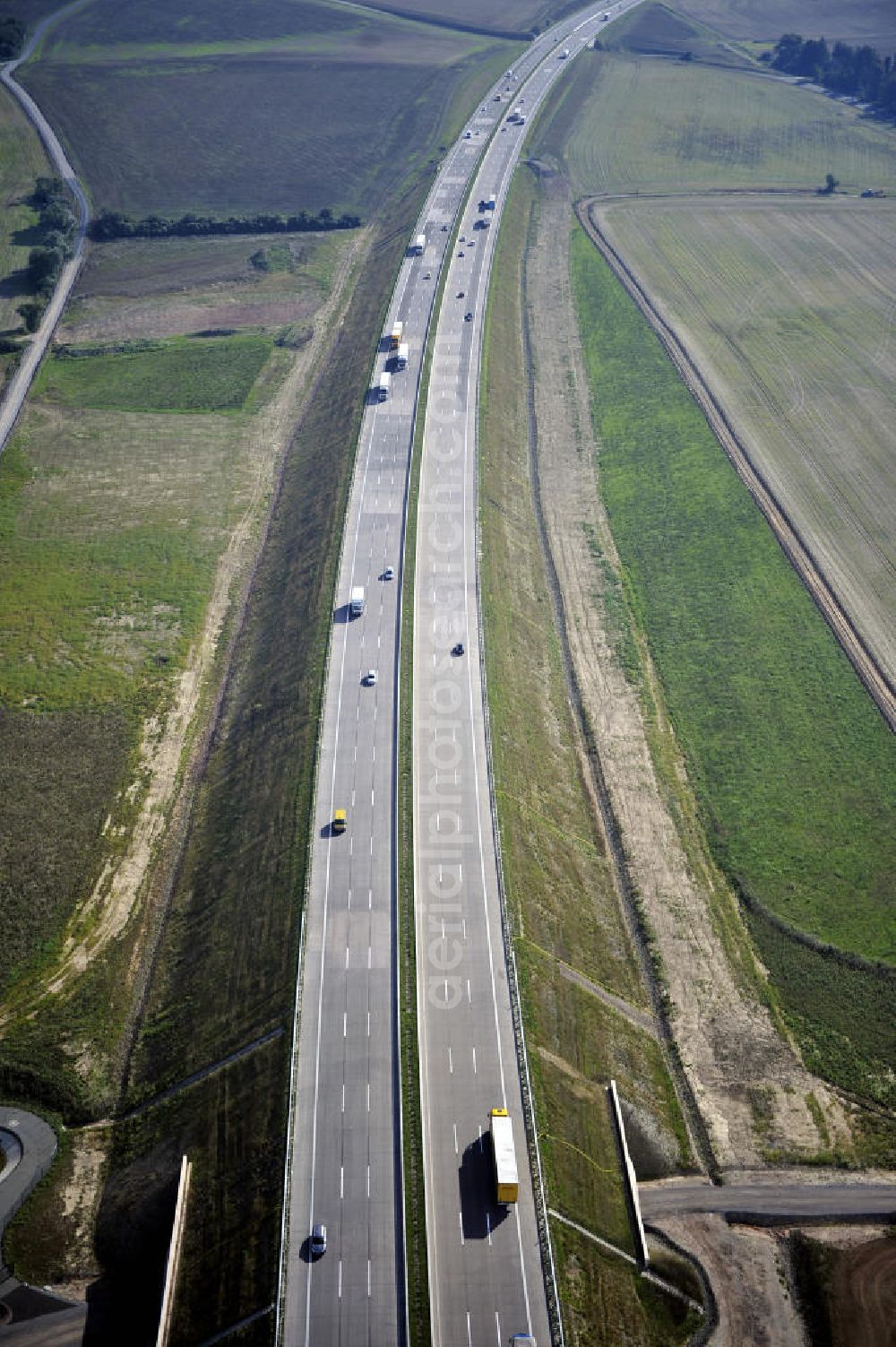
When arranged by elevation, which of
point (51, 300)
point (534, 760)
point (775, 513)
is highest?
point (51, 300)

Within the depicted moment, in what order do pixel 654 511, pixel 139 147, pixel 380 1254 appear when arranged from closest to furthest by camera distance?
pixel 380 1254 < pixel 654 511 < pixel 139 147

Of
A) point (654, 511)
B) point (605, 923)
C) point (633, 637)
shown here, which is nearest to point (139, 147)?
point (654, 511)

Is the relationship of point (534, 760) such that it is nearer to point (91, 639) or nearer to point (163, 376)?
point (91, 639)

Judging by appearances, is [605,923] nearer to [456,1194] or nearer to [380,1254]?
[456,1194]

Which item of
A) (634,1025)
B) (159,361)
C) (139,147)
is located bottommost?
(634,1025)

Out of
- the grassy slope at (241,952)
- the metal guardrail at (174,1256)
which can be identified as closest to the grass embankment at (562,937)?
the grassy slope at (241,952)

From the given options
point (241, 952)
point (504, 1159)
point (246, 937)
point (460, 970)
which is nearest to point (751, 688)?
point (460, 970)

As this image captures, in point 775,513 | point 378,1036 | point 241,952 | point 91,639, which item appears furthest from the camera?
point 775,513

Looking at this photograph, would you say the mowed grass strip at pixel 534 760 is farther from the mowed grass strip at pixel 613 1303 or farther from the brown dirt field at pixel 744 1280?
the mowed grass strip at pixel 613 1303
